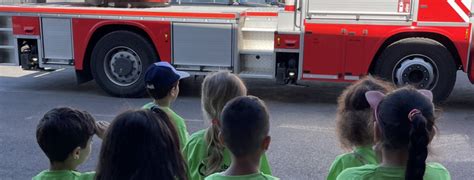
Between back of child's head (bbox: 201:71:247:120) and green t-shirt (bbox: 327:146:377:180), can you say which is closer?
green t-shirt (bbox: 327:146:377:180)

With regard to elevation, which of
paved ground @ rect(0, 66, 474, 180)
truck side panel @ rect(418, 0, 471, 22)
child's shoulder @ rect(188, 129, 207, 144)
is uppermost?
truck side panel @ rect(418, 0, 471, 22)

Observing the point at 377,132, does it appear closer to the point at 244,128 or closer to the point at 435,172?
the point at 435,172

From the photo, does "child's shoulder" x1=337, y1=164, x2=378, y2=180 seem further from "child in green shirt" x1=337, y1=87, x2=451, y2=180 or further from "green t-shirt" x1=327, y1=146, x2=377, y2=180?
"green t-shirt" x1=327, y1=146, x2=377, y2=180

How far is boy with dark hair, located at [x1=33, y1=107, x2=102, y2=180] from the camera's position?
236 cm

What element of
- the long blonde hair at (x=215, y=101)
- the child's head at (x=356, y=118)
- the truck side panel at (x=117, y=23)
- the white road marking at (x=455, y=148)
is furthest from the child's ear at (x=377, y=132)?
the truck side panel at (x=117, y=23)

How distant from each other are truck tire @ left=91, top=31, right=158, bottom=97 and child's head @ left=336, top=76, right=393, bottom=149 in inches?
245

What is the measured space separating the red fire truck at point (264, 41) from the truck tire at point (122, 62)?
0.02 metres

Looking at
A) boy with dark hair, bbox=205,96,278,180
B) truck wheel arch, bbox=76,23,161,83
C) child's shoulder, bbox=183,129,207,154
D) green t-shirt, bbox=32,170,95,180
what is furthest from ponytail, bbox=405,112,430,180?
truck wheel arch, bbox=76,23,161,83

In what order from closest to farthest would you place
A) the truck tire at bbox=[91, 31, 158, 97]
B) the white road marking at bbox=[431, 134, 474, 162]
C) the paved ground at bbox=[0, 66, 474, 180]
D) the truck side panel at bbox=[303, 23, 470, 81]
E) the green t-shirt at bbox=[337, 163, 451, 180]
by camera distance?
the green t-shirt at bbox=[337, 163, 451, 180] → the paved ground at bbox=[0, 66, 474, 180] → the white road marking at bbox=[431, 134, 474, 162] → the truck side panel at bbox=[303, 23, 470, 81] → the truck tire at bbox=[91, 31, 158, 97]

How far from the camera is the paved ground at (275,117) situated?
5.39 m

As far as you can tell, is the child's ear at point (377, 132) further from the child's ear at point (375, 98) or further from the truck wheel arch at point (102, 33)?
the truck wheel arch at point (102, 33)

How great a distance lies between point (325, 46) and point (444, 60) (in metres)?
1.65

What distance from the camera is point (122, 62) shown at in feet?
28.9

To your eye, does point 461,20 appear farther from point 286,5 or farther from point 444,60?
point 286,5
